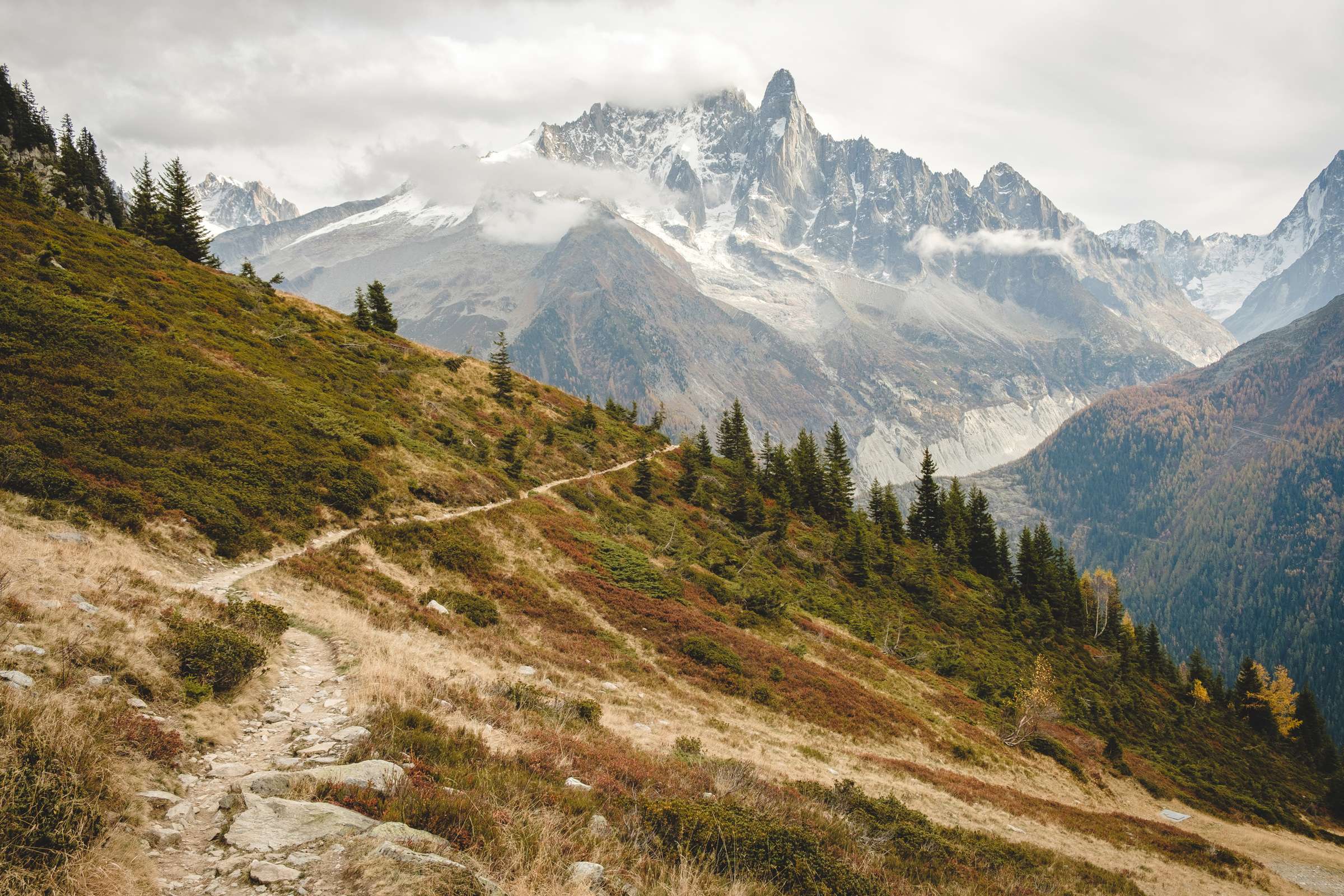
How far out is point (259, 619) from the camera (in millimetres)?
13922

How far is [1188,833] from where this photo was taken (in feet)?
94.2

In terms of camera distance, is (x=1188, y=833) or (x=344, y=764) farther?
(x=1188, y=833)

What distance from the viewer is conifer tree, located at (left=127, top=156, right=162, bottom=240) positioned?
4900cm

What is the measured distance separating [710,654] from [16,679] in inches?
863

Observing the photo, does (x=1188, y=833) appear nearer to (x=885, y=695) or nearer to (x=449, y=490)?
(x=885, y=695)

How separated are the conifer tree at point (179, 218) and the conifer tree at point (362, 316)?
11602mm

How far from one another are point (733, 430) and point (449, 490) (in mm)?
60682

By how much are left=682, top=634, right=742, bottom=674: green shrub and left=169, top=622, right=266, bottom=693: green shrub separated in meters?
17.7

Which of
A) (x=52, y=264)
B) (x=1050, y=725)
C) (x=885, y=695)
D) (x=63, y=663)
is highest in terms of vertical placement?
(x=52, y=264)

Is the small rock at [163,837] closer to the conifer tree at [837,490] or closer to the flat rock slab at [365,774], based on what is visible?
the flat rock slab at [365,774]

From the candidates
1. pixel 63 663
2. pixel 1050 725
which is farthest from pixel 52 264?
pixel 1050 725

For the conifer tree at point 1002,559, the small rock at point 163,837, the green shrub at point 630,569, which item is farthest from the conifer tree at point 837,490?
the small rock at point 163,837

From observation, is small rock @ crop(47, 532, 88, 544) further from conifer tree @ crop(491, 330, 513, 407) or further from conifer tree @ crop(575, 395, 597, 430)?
conifer tree @ crop(575, 395, 597, 430)

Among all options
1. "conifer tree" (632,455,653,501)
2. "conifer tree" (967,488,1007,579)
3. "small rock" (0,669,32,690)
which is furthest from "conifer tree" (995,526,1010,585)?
"small rock" (0,669,32,690)
